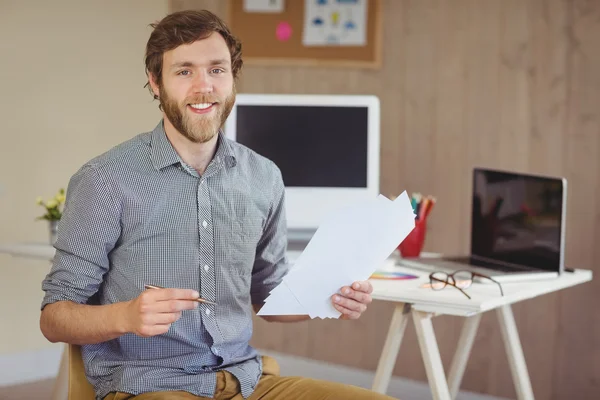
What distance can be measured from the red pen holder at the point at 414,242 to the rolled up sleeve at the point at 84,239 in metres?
1.13

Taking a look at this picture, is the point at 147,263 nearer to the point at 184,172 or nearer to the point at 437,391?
the point at 184,172

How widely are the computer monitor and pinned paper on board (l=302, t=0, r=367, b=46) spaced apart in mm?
725

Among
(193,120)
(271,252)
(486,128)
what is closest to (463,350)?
(486,128)

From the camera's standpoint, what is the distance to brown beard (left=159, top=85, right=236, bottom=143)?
1650 millimetres

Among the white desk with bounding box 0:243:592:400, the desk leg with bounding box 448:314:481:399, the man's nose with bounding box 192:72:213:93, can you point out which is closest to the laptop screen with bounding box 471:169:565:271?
the white desk with bounding box 0:243:592:400

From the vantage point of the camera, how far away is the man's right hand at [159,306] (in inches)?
53.7

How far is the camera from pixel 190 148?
169 cm

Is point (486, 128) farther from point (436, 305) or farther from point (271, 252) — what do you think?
point (271, 252)

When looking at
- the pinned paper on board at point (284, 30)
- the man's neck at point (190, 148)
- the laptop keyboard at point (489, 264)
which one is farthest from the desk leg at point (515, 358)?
the pinned paper on board at point (284, 30)

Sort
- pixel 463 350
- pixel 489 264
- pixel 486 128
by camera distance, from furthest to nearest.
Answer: pixel 486 128 < pixel 463 350 < pixel 489 264

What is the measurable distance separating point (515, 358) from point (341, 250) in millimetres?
1126

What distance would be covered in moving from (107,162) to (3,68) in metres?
2.18

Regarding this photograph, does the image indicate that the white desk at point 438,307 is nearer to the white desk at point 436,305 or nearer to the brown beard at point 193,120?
the white desk at point 436,305

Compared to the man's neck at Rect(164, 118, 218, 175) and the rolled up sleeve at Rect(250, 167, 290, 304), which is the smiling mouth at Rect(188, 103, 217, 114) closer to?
the man's neck at Rect(164, 118, 218, 175)
